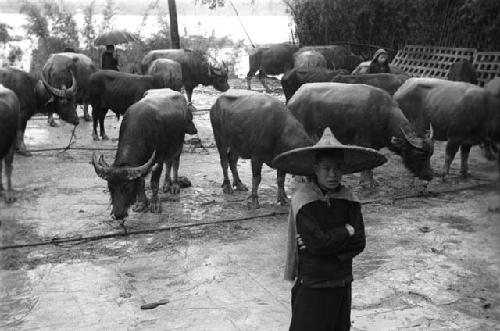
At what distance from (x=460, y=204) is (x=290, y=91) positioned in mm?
4909

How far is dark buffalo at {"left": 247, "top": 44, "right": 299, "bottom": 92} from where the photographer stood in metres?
17.9

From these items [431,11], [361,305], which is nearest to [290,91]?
[431,11]

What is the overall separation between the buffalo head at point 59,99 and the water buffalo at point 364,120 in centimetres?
444

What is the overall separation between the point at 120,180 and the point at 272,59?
40.0 feet

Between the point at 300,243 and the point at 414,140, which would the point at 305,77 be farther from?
the point at 300,243

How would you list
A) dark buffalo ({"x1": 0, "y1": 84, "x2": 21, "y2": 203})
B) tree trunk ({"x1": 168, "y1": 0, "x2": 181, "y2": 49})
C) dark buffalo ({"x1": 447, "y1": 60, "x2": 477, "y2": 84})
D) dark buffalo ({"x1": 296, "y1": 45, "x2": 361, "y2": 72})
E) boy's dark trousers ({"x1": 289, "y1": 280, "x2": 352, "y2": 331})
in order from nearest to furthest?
boy's dark trousers ({"x1": 289, "y1": 280, "x2": 352, "y2": 331})
dark buffalo ({"x1": 0, "y1": 84, "x2": 21, "y2": 203})
dark buffalo ({"x1": 447, "y1": 60, "x2": 477, "y2": 84})
dark buffalo ({"x1": 296, "y1": 45, "x2": 361, "y2": 72})
tree trunk ({"x1": 168, "y1": 0, "x2": 181, "y2": 49})

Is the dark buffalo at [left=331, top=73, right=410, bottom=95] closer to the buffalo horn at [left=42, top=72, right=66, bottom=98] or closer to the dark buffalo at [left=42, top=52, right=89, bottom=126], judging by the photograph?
the buffalo horn at [left=42, top=72, right=66, bottom=98]

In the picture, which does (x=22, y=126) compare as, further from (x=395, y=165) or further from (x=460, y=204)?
(x=460, y=204)

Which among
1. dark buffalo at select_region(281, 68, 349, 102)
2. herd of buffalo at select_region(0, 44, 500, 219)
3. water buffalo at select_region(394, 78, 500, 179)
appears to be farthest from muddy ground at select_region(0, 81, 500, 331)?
dark buffalo at select_region(281, 68, 349, 102)

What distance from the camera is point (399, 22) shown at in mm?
15523

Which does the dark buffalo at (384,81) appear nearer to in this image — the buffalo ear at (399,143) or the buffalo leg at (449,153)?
the buffalo leg at (449,153)

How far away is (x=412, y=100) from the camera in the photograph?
9.68 metres

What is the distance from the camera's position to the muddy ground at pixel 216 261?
4735 mm

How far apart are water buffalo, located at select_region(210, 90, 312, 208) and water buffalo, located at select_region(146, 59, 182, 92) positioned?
15.4 ft
